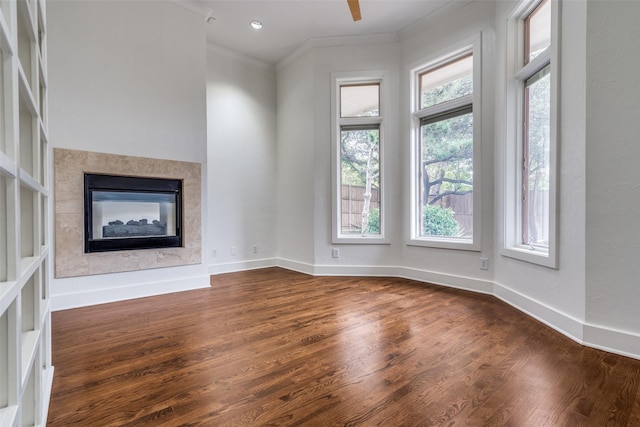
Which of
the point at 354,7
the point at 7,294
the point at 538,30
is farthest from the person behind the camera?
the point at 538,30

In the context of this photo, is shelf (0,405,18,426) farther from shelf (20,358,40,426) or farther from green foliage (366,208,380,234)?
green foliage (366,208,380,234)

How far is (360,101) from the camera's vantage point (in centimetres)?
432

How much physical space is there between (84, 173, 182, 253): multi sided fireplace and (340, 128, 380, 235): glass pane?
7.01 feet

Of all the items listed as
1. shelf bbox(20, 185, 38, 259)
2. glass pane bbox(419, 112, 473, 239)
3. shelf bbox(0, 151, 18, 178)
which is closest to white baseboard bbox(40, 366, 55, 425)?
shelf bbox(20, 185, 38, 259)

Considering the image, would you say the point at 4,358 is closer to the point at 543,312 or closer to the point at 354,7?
the point at 354,7

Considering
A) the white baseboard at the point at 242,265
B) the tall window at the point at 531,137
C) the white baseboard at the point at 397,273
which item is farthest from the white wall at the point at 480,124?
the white baseboard at the point at 242,265

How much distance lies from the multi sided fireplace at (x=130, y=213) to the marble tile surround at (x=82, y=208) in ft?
0.19

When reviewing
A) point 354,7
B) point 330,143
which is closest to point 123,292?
point 330,143

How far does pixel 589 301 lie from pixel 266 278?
10.7 ft

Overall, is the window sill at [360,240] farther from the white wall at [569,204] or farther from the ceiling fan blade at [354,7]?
the ceiling fan blade at [354,7]

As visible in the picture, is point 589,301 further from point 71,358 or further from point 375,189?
point 71,358

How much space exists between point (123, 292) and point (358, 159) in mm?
3197

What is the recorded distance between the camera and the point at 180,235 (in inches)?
140

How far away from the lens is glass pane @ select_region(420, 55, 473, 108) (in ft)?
11.6
